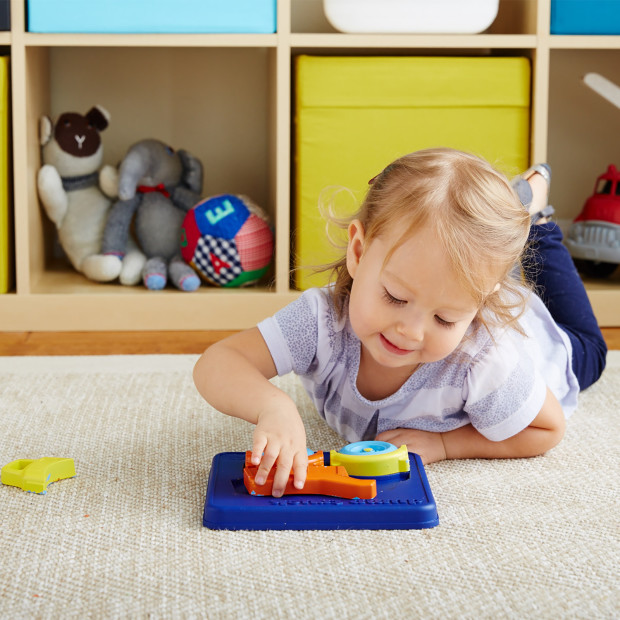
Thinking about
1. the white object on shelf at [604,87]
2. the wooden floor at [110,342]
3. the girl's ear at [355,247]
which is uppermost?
the white object on shelf at [604,87]

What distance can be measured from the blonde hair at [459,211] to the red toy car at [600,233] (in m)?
0.84

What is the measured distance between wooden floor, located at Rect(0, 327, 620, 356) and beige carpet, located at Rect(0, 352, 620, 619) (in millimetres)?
354

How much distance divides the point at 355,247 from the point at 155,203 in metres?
0.89

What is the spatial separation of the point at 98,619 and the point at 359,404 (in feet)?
1.26

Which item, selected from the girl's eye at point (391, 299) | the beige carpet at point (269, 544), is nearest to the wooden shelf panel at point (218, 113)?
the beige carpet at point (269, 544)

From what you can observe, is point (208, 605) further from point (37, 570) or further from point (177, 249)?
point (177, 249)

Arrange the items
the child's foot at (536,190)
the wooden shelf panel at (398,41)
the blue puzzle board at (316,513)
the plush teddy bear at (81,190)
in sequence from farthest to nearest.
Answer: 1. the plush teddy bear at (81,190)
2. the wooden shelf panel at (398,41)
3. the child's foot at (536,190)
4. the blue puzzle board at (316,513)

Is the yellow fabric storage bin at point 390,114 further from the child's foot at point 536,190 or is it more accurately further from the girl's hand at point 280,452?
the girl's hand at point 280,452

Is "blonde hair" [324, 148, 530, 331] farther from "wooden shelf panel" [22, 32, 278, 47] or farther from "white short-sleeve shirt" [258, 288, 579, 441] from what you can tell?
"wooden shelf panel" [22, 32, 278, 47]

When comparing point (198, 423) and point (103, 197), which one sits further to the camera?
point (103, 197)

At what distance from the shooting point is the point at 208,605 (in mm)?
561

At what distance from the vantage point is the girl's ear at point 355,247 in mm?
779

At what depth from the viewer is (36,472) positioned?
2.46 ft

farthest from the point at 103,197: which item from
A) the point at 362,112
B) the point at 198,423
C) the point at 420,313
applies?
the point at 420,313
